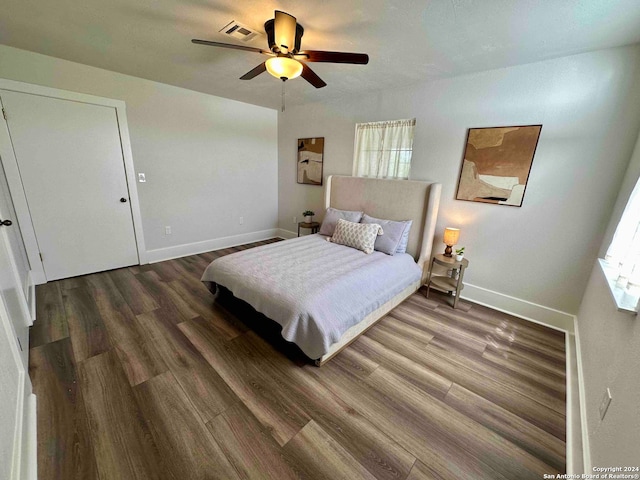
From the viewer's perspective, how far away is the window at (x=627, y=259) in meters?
1.38

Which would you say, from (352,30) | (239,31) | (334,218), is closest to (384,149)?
(334,218)

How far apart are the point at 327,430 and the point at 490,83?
336 centimetres

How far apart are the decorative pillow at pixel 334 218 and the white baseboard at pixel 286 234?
1.41 meters

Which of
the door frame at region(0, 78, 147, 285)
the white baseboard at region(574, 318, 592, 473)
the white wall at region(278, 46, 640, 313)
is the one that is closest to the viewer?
the white baseboard at region(574, 318, 592, 473)

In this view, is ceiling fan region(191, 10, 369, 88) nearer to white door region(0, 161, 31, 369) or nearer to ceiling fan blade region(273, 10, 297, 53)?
ceiling fan blade region(273, 10, 297, 53)

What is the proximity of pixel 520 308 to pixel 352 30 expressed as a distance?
309 cm

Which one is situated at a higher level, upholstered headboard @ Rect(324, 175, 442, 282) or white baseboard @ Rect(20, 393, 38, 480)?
upholstered headboard @ Rect(324, 175, 442, 282)

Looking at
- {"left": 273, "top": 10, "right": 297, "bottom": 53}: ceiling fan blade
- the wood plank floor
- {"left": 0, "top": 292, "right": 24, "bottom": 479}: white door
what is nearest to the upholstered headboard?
the wood plank floor

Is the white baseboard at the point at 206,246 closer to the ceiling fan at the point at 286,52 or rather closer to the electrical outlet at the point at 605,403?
the ceiling fan at the point at 286,52

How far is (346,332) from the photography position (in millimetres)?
2037

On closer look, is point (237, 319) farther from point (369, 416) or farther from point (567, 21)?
point (567, 21)

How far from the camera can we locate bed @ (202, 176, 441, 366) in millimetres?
1848

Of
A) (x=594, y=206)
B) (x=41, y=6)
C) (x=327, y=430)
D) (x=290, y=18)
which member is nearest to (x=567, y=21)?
(x=594, y=206)

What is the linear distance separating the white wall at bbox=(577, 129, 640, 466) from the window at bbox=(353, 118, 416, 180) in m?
1.93
